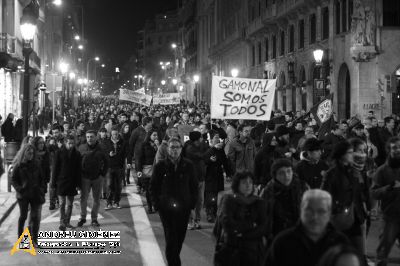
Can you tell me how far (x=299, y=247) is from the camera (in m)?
3.92

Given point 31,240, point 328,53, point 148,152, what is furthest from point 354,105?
point 31,240

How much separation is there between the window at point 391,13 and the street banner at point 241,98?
58.1 feet

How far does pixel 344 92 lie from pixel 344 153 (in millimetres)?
26796

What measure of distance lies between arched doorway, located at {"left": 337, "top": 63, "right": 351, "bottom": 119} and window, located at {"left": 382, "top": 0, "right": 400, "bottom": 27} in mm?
3421

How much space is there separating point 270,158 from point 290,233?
607 centimetres

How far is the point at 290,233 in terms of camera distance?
3.99m

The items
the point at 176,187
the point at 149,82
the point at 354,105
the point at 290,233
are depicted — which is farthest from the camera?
the point at 149,82

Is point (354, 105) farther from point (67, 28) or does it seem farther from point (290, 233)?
point (67, 28)

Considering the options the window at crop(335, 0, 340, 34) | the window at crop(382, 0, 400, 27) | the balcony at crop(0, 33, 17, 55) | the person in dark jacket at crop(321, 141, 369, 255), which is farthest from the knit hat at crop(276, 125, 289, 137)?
the window at crop(335, 0, 340, 34)

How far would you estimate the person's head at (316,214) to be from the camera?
3955 millimetres

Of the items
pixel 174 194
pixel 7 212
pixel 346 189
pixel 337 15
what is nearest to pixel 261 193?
pixel 346 189

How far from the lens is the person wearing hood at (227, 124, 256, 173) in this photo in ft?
39.1

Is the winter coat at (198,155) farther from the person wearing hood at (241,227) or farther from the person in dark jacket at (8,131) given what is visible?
the person in dark jacket at (8,131)

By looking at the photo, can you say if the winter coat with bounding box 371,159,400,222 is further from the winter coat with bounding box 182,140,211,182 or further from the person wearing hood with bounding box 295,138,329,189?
the winter coat with bounding box 182,140,211,182
